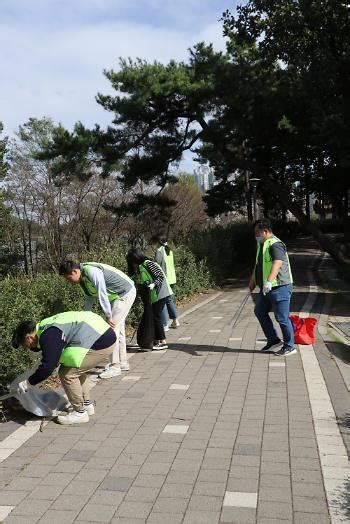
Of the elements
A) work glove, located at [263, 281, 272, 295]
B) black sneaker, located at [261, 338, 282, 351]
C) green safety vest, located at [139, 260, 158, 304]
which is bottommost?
black sneaker, located at [261, 338, 282, 351]

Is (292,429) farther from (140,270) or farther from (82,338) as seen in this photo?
(140,270)

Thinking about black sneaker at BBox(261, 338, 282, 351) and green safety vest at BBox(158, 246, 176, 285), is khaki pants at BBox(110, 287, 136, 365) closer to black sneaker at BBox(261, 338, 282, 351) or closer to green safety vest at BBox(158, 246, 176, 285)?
black sneaker at BBox(261, 338, 282, 351)

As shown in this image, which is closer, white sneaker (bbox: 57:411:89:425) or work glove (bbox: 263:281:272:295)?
white sneaker (bbox: 57:411:89:425)

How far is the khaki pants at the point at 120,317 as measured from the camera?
598cm

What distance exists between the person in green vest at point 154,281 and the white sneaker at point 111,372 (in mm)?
1297

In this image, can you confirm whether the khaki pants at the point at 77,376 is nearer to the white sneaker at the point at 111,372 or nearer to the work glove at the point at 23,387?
the work glove at the point at 23,387

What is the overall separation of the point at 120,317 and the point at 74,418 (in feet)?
5.32

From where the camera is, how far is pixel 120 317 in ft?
19.6

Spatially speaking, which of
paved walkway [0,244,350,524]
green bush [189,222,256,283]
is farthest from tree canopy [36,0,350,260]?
paved walkway [0,244,350,524]

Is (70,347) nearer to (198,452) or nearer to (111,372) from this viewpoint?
(198,452)

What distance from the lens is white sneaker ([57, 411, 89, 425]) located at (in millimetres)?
4543

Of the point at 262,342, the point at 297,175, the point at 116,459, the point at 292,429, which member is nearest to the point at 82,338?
the point at 116,459

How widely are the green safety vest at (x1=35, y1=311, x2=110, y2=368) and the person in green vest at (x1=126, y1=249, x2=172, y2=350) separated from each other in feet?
8.28

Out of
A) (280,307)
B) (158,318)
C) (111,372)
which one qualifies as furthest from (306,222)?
(111,372)
